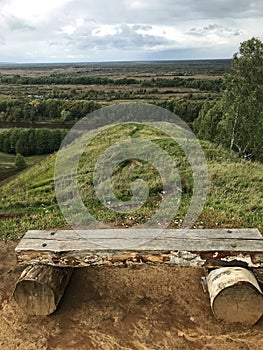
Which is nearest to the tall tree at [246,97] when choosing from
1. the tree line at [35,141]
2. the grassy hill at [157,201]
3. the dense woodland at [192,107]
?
the dense woodland at [192,107]

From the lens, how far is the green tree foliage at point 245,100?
14.3 meters

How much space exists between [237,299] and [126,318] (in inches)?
51.7

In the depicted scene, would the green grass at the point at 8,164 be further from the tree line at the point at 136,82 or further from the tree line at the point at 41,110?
the tree line at the point at 136,82

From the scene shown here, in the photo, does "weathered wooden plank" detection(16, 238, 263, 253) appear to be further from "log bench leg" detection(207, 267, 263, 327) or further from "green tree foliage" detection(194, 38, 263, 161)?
"green tree foliage" detection(194, 38, 263, 161)

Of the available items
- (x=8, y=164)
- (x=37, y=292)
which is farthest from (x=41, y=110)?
(x=37, y=292)

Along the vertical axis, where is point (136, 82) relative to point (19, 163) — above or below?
above

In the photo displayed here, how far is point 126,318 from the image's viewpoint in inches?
166

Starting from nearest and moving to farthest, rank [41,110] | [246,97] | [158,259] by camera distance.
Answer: [158,259] < [246,97] < [41,110]

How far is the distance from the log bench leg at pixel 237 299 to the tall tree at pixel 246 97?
38.6 ft

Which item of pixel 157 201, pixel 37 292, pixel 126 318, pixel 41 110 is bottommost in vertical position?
pixel 41 110

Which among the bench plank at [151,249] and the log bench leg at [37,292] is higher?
the bench plank at [151,249]

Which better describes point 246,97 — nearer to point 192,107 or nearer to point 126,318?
point 126,318

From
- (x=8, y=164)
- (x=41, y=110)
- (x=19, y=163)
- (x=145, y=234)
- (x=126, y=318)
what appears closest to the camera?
(x=126, y=318)

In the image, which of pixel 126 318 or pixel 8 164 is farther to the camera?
pixel 8 164
